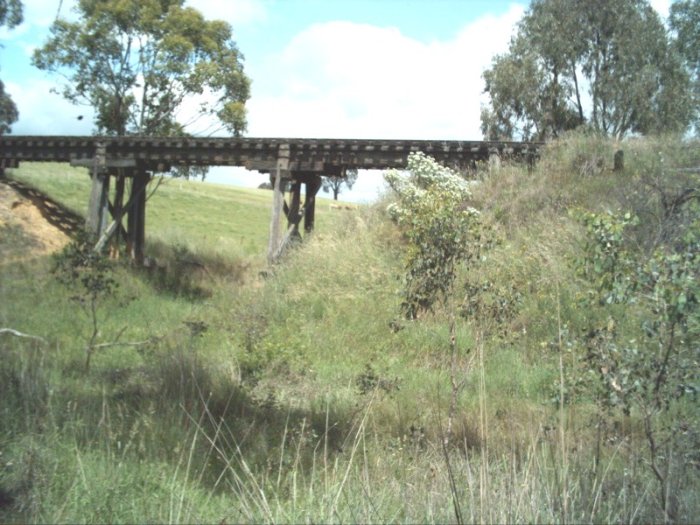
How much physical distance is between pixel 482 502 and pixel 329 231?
1566 cm

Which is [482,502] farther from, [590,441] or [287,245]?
[287,245]

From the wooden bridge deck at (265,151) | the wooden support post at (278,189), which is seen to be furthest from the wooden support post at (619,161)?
the wooden support post at (278,189)

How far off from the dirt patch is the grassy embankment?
53 centimetres

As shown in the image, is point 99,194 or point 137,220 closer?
point 99,194

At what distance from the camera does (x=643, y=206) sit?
1290 centimetres

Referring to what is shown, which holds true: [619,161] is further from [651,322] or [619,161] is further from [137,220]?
[137,220]

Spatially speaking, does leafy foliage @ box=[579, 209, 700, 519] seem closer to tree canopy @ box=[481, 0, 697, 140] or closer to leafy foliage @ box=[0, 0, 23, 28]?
leafy foliage @ box=[0, 0, 23, 28]

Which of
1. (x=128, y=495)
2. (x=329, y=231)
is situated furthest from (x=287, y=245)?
(x=128, y=495)

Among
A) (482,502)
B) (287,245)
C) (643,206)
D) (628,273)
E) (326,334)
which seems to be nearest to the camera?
(482,502)

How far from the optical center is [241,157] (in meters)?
19.2

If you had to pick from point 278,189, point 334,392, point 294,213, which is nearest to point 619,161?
point 294,213

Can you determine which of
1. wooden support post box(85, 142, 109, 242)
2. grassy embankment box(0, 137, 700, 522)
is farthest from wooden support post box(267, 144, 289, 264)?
wooden support post box(85, 142, 109, 242)

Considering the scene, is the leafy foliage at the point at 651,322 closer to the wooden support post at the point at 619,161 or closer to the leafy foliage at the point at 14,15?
the wooden support post at the point at 619,161

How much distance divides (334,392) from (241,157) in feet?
41.9
